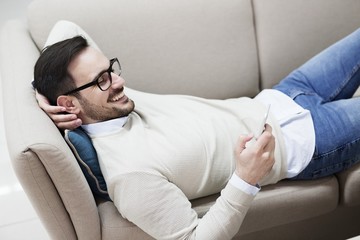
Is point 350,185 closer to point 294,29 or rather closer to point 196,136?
point 196,136

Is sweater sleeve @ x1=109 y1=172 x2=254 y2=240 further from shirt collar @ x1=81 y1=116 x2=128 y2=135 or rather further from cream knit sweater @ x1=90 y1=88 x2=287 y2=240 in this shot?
shirt collar @ x1=81 y1=116 x2=128 y2=135

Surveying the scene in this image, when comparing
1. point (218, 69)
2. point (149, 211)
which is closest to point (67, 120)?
point (149, 211)

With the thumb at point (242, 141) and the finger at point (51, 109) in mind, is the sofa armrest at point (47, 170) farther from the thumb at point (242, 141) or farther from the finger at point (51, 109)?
the thumb at point (242, 141)

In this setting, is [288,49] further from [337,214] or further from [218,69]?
[337,214]

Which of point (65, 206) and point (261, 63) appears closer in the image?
point (65, 206)

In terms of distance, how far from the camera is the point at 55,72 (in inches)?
51.6

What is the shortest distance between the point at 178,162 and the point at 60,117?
14.5 inches

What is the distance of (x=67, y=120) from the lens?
127 centimetres

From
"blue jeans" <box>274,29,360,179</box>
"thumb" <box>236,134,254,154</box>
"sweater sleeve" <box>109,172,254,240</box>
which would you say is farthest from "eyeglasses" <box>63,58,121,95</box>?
"blue jeans" <box>274,29,360,179</box>

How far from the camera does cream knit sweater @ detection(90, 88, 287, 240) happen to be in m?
1.17

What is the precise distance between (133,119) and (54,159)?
400mm

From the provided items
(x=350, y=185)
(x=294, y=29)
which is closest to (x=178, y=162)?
(x=350, y=185)

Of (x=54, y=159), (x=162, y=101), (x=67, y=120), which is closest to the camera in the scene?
(x=54, y=159)

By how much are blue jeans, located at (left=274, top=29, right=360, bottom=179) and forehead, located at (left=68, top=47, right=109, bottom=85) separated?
0.72 m
